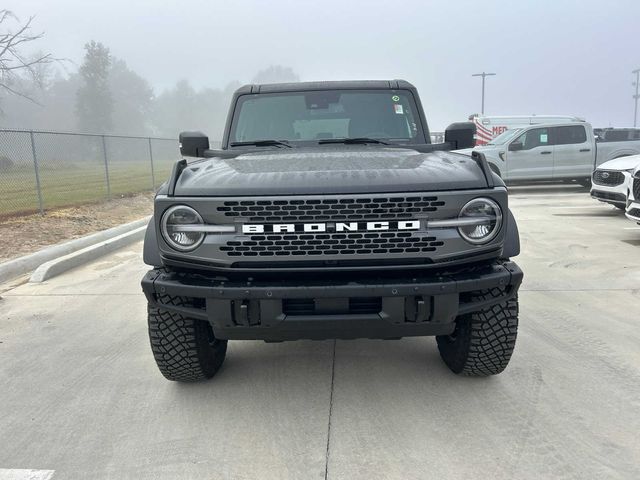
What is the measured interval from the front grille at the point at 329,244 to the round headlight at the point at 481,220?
0.56 ft

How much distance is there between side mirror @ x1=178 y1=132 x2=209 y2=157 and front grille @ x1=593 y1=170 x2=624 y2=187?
7.68 meters

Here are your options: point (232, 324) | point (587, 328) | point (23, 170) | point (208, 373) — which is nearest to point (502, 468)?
point (232, 324)

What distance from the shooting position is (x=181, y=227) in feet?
8.69

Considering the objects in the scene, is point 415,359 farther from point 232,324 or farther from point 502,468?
point 232,324

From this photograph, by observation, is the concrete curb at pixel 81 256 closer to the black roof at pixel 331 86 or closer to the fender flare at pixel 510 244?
the black roof at pixel 331 86

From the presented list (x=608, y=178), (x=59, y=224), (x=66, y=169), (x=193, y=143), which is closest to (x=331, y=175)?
(x=193, y=143)

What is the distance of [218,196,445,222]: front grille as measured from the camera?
2553 millimetres

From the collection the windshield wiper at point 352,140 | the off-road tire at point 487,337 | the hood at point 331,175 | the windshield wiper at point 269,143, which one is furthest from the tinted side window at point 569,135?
the off-road tire at point 487,337

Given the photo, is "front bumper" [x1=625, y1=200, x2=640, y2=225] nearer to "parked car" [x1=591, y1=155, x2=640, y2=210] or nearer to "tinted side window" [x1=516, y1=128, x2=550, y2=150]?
"parked car" [x1=591, y1=155, x2=640, y2=210]

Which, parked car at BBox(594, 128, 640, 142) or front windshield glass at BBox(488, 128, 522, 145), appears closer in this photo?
front windshield glass at BBox(488, 128, 522, 145)

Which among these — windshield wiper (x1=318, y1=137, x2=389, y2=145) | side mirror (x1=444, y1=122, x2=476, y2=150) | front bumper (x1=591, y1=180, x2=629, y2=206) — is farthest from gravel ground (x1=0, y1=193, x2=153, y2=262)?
front bumper (x1=591, y1=180, x2=629, y2=206)

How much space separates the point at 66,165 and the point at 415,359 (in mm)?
16934

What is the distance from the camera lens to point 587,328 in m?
4.23

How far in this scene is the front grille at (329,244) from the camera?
2.57 metres
